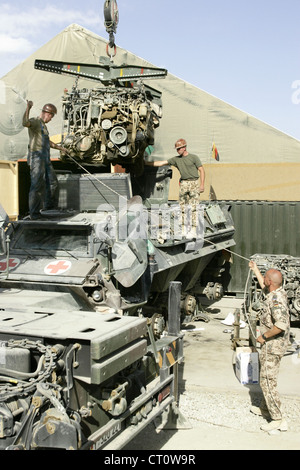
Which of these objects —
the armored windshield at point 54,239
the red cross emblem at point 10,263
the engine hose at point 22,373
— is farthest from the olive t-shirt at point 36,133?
the engine hose at point 22,373

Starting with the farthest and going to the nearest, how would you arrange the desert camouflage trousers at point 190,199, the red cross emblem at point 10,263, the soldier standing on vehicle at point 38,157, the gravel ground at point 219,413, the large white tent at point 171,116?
the large white tent at point 171,116, the desert camouflage trousers at point 190,199, the soldier standing on vehicle at point 38,157, the red cross emblem at point 10,263, the gravel ground at point 219,413

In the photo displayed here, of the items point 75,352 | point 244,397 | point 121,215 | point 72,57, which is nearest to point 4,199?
point 72,57

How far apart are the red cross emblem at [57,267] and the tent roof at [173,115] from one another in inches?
450

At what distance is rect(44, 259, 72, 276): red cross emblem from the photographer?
22.1 ft

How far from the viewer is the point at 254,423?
6094 mm

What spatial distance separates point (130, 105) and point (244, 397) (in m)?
5.21

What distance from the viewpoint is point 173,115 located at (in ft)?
59.0

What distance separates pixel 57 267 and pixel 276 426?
3.23 metres

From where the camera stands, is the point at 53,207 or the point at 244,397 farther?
the point at 53,207

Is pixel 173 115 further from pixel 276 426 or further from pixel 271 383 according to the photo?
pixel 276 426

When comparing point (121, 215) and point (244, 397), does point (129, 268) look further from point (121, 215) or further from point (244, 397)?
point (244, 397)

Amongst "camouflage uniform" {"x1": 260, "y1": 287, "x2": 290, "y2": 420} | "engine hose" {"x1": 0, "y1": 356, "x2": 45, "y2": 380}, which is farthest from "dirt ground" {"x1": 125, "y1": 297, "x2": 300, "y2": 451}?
"engine hose" {"x1": 0, "y1": 356, "x2": 45, "y2": 380}

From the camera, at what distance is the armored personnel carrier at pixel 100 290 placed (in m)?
3.98

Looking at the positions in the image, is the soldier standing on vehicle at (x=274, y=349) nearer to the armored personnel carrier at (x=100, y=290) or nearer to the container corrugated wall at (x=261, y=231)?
the armored personnel carrier at (x=100, y=290)
